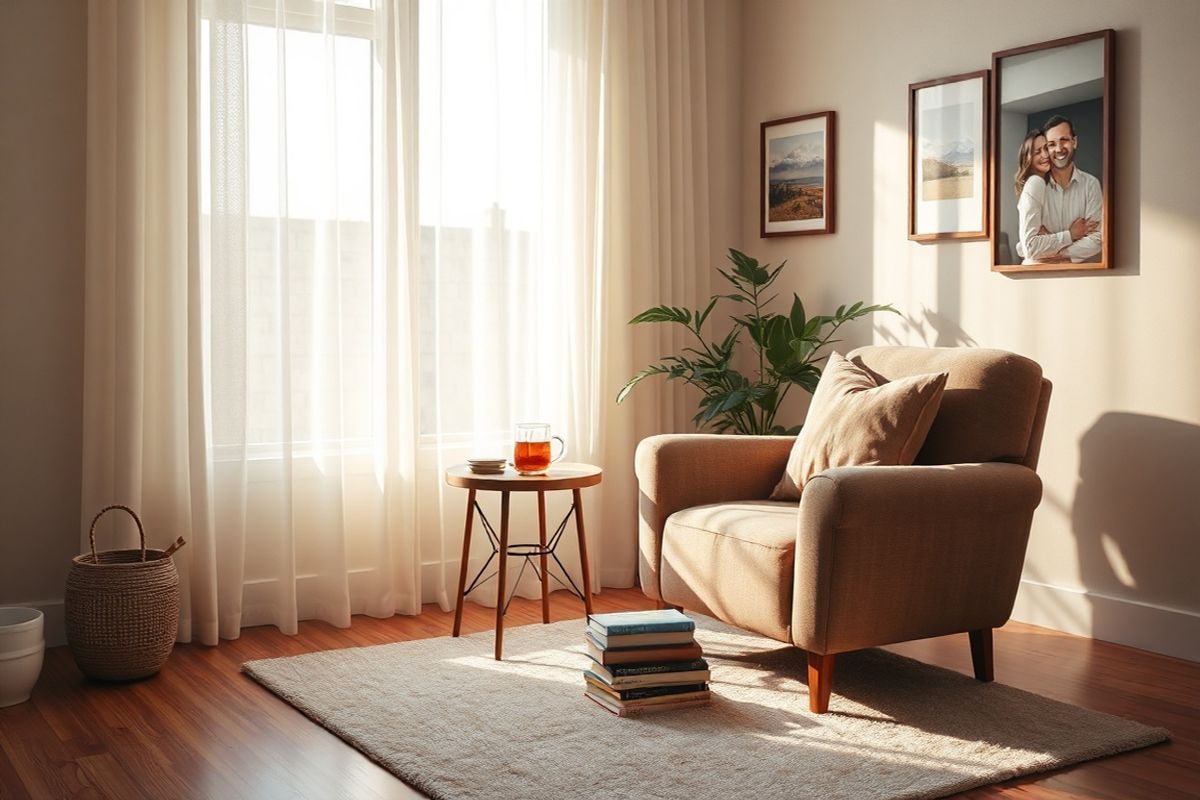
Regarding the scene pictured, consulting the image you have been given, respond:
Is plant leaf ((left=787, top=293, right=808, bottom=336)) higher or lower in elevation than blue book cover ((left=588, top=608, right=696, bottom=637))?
higher

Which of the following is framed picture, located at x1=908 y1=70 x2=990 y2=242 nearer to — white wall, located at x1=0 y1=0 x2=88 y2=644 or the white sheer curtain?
the white sheer curtain

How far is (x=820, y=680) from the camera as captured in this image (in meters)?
2.90

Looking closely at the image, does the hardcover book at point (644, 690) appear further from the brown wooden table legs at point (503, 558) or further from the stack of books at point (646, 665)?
the brown wooden table legs at point (503, 558)

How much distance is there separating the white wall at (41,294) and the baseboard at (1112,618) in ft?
9.81

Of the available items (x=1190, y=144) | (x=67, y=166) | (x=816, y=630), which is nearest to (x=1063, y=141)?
(x=1190, y=144)

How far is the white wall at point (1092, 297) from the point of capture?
3479 millimetres

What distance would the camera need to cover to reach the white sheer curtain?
11.8 ft

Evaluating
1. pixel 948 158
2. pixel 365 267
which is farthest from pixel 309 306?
pixel 948 158

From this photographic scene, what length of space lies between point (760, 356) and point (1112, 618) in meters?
1.48

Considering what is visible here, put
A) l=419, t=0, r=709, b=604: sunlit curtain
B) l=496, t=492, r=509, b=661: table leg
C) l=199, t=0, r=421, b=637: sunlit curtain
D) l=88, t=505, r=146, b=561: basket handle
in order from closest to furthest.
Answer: l=88, t=505, r=146, b=561: basket handle → l=496, t=492, r=509, b=661: table leg → l=199, t=0, r=421, b=637: sunlit curtain → l=419, t=0, r=709, b=604: sunlit curtain

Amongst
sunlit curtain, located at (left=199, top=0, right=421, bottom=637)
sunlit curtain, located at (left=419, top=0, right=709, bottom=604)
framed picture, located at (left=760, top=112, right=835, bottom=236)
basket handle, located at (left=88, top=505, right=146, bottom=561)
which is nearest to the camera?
basket handle, located at (left=88, top=505, right=146, bottom=561)

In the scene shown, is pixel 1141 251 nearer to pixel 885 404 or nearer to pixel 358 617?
pixel 885 404

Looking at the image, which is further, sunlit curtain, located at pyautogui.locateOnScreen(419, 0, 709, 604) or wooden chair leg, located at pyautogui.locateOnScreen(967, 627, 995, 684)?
sunlit curtain, located at pyautogui.locateOnScreen(419, 0, 709, 604)

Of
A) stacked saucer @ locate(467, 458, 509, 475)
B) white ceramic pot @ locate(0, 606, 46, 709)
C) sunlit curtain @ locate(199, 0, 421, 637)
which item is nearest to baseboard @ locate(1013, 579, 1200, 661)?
stacked saucer @ locate(467, 458, 509, 475)
